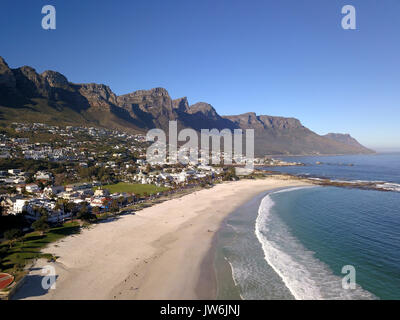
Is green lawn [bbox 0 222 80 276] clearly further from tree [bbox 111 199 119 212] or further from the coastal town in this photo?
tree [bbox 111 199 119 212]

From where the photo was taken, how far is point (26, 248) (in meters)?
20.1

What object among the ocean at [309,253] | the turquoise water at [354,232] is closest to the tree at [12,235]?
the ocean at [309,253]

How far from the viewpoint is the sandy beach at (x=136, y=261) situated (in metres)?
14.5

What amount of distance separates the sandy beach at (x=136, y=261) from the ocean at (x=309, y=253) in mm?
1909

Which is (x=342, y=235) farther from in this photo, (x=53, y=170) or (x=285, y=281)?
(x=53, y=170)

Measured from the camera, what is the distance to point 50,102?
450ft

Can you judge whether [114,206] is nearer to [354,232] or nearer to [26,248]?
[26,248]

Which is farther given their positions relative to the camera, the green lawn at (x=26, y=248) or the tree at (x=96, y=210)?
the tree at (x=96, y=210)

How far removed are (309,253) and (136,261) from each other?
16008 millimetres

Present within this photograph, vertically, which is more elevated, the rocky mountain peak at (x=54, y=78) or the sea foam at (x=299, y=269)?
the rocky mountain peak at (x=54, y=78)

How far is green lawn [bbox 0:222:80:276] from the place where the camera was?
1675cm

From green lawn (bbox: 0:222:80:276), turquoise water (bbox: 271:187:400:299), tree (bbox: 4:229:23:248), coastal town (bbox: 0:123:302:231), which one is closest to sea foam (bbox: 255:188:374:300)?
turquoise water (bbox: 271:187:400:299)

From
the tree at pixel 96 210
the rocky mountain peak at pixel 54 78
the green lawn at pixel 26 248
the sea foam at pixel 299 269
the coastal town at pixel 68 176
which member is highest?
the rocky mountain peak at pixel 54 78

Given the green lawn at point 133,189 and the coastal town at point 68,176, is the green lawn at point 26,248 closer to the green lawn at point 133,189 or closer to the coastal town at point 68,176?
the coastal town at point 68,176
